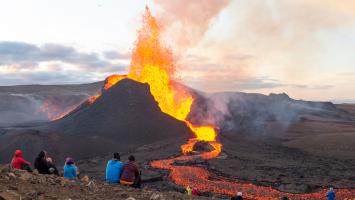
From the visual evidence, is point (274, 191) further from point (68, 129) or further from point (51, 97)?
point (51, 97)

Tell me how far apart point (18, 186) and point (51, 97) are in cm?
12881

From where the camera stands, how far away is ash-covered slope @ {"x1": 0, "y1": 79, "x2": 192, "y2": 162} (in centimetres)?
3981

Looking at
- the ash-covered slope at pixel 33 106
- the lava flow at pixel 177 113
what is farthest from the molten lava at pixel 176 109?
the ash-covered slope at pixel 33 106

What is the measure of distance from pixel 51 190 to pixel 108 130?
37135 millimetres

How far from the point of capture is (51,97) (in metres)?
131

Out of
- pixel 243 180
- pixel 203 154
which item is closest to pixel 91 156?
pixel 203 154

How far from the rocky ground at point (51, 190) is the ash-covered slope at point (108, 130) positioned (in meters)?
29.8

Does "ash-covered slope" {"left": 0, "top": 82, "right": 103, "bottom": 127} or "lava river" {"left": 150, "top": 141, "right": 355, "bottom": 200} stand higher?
"ash-covered slope" {"left": 0, "top": 82, "right": 103, "bottom": 127}

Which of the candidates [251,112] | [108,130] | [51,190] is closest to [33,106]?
[251,112]

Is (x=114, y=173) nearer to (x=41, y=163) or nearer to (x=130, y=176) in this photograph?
(x=130, y=176)

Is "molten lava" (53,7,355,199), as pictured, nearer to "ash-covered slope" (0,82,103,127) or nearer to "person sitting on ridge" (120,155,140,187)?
"person sitting on ridge" (120,155,140,187)

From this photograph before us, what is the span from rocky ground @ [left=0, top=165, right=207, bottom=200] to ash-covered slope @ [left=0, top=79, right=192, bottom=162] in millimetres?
29840

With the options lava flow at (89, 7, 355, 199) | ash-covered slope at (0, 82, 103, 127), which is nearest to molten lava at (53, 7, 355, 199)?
lava flow at (89, 7, 355, 199)

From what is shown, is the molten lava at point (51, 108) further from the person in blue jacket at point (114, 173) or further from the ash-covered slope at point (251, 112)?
the person in blue jacket at point (114, 173)
